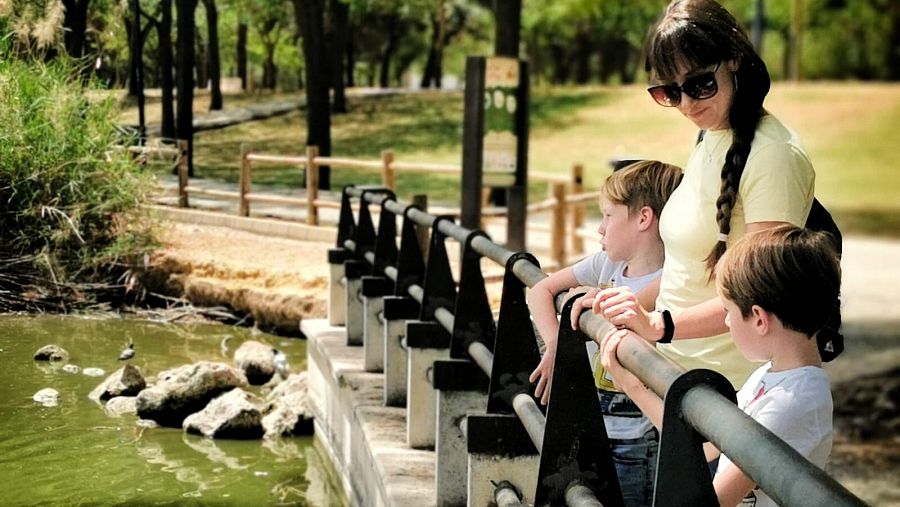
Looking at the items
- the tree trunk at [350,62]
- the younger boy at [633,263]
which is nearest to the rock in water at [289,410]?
the tree trunk at [350,62]

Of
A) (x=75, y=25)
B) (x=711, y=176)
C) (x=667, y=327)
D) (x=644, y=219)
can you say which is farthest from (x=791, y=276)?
(x=75, y=25)

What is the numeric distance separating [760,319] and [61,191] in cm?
438

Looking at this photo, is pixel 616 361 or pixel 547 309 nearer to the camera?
pixel 616 361

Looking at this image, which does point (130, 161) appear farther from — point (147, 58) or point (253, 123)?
point (253, 123)

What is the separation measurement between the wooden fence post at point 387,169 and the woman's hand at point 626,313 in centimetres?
652

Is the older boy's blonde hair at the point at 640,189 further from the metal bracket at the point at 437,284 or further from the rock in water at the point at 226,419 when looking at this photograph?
the rock in water at the point at 226,419

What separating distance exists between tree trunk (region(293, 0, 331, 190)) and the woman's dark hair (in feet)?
17.5

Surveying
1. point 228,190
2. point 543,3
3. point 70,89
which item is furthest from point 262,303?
point 543,3

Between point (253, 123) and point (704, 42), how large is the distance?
206 inches

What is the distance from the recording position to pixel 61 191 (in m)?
5.47

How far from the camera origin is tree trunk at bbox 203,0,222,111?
6512mm

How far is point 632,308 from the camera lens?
1855mm

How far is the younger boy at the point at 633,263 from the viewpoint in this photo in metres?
2.21

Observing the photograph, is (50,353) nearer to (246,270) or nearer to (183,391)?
(183,391)
